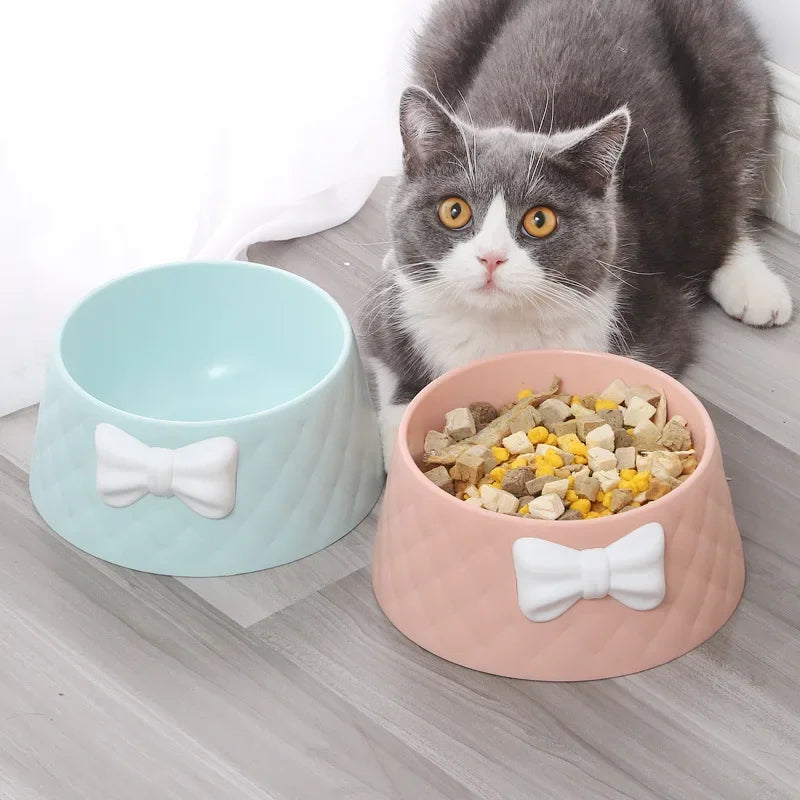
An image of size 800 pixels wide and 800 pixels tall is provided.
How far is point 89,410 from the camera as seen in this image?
129 centimetres

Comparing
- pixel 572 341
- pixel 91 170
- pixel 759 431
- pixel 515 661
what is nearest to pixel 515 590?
pixel 515 661

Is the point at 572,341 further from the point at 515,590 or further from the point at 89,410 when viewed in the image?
the point at 89,410

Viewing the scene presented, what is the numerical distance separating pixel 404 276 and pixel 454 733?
0.53m

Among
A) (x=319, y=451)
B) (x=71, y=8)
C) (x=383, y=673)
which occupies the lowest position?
(x=383, y=673)

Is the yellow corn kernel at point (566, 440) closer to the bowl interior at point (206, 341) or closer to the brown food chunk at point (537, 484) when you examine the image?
the brown food chunk at point (537, 484)

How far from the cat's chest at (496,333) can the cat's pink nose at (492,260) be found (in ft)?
0.40

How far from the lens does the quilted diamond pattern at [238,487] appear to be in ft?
4.22

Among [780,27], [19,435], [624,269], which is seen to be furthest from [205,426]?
[780,27]

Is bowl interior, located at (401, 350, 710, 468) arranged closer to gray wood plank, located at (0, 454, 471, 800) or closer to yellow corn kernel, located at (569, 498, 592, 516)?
yellow corn kernel, located at (569, 498, 592, 516)

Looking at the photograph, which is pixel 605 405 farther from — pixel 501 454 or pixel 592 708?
pixel 592 708

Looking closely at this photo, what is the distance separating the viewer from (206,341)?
161 centimetres

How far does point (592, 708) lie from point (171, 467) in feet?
1.54

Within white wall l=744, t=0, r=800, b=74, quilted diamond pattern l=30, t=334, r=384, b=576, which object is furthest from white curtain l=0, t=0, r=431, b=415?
white wall l=744, t=0, r=800, b=74

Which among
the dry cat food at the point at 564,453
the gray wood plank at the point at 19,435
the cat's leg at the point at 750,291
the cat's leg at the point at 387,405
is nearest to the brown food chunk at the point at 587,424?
the dry cat food at the point at 564,453
